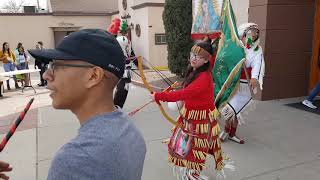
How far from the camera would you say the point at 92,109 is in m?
1.25

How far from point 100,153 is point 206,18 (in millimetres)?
8208

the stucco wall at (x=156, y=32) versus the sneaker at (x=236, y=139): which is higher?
the stucco wall at (x=156, y=32)

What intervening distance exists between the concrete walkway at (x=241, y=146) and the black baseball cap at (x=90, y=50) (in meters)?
2.83

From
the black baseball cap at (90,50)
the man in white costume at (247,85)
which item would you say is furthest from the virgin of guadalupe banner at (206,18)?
the black baseball cap at (90,50)

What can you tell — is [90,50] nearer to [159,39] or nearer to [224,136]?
[224,136]

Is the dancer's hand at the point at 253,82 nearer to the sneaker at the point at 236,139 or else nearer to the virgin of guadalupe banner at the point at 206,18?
the sneaker at the point at 236,139

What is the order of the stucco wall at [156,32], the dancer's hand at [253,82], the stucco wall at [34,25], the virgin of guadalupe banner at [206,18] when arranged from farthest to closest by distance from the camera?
the stucco wall at [34,25], the stucco wall at [156,32], the virgin of guadalupe banner at [206,18], the dancer's hand at [253,82]

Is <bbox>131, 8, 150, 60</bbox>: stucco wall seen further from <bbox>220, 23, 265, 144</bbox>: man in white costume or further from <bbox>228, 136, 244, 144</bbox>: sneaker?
<bbox>228, 136, 244, 144</bbox>: sneaker

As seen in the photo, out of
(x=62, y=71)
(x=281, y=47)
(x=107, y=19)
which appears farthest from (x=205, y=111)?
(x=107, y=19)

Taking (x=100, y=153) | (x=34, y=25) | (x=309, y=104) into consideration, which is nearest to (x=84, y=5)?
(x=34, y=25)

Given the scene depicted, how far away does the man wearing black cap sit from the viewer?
105 cm

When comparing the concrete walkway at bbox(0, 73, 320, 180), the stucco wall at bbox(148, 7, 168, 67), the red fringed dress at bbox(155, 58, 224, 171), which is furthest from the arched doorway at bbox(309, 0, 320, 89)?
the stucco wall at bbox(148, 7, 168, 67)

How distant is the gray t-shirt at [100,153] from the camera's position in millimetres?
1030

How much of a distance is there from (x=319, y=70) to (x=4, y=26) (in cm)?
2125
